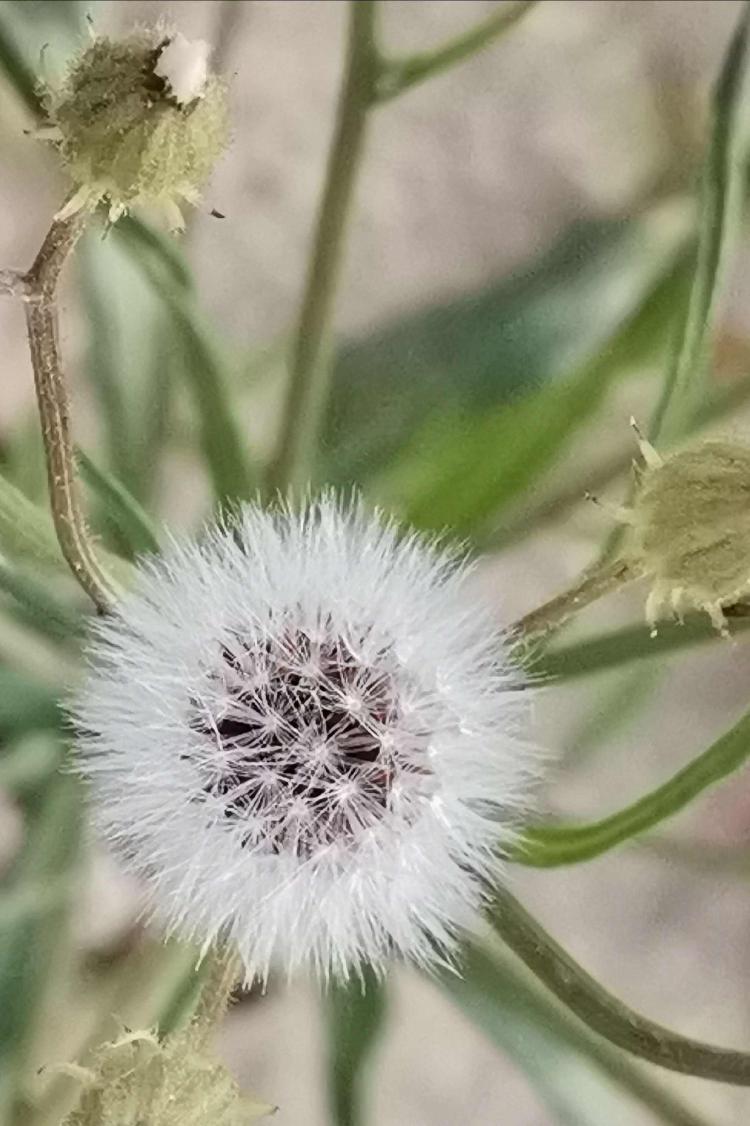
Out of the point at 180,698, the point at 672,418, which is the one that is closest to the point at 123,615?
the point at 180,698

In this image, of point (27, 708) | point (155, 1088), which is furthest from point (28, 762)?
point (155, 1088)

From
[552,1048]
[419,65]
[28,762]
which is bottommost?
[552,1048]

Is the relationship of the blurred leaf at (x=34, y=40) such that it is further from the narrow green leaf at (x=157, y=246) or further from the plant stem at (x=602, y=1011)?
the plant stem at (x=602, y=1011)

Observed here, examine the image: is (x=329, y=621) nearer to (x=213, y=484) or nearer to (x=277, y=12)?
(x=213, y=484)

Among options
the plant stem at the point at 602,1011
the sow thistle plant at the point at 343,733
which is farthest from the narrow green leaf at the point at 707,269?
the plant stem at the point at 602,1011

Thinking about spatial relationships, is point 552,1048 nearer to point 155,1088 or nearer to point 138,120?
point 155,1088

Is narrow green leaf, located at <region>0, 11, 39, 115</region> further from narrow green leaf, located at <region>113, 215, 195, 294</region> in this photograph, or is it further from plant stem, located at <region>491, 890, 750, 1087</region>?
plant stem, located at <region>491, 890, 750, 1087</region>

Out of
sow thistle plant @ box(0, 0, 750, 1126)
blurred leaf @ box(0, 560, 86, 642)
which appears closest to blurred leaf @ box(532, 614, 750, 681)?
sow thistle plant @ box(0, 0, 750, 1126)
